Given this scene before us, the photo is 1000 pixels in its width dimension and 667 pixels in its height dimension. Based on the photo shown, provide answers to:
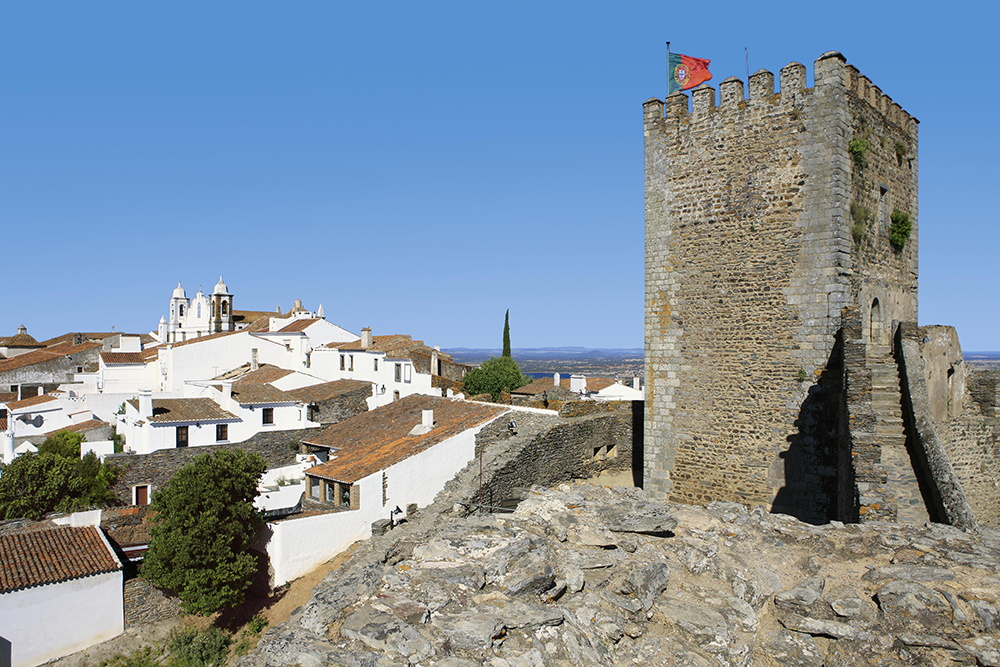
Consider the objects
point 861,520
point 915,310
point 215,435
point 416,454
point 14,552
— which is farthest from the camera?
point 215,435

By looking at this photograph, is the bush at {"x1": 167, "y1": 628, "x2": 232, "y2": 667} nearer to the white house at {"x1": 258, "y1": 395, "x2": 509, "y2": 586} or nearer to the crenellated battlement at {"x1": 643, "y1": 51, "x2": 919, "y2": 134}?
the white house at {"x1": 258, "y1": 395, "x2": 509, "y2": 586}

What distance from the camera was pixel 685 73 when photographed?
50.2ft

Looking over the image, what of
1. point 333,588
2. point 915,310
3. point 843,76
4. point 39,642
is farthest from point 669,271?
point 39,642

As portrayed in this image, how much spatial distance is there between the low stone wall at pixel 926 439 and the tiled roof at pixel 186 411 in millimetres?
26316

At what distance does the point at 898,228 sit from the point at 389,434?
1684 cm

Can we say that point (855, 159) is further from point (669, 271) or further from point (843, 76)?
point (669, 271)

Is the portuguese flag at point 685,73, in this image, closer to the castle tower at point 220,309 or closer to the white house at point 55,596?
the white house at point 55,596

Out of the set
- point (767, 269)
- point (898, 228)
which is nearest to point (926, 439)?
point (767, 269)

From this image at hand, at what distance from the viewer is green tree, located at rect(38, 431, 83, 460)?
2859cm

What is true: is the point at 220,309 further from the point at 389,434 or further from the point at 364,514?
the point at 364,514

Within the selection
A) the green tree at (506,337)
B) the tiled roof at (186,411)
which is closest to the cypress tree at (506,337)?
the green tree at (506,337)

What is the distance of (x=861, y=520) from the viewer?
9.69m

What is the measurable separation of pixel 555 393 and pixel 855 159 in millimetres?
22423

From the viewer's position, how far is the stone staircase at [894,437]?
412 inches
